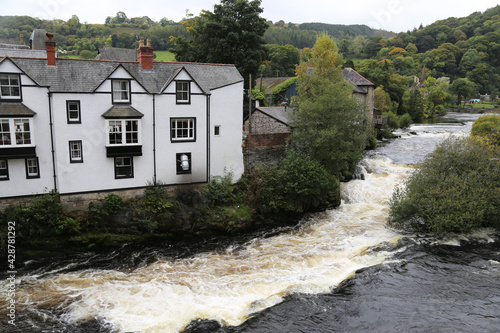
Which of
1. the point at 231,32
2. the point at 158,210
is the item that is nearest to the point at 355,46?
the point at 231,32

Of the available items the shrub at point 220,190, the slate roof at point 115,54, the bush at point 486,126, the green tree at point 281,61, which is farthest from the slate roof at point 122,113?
the green tree at point 281,61

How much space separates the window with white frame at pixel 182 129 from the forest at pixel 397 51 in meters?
27.0

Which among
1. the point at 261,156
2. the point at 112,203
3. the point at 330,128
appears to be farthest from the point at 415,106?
the point at 112,203

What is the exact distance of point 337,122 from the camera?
27.1 meters

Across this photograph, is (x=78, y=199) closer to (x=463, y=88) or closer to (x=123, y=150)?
(x=123, y=150)

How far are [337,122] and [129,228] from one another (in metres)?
16.2

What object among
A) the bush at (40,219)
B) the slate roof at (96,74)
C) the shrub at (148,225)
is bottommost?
the shrub at (148,225)

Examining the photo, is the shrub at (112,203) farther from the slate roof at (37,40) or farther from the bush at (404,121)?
the bush at (404,121)

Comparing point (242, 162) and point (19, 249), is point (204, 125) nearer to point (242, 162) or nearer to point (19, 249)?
point (242, 162)

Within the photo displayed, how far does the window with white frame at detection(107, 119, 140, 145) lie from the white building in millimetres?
58

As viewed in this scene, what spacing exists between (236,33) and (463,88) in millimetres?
87605

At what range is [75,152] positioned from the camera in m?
21.7

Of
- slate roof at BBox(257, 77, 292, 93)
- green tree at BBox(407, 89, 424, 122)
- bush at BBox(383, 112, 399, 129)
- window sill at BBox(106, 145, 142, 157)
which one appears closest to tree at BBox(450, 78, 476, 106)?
green tree at BBox(407, 89, 424, 122)

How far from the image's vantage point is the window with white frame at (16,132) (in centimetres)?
1973
